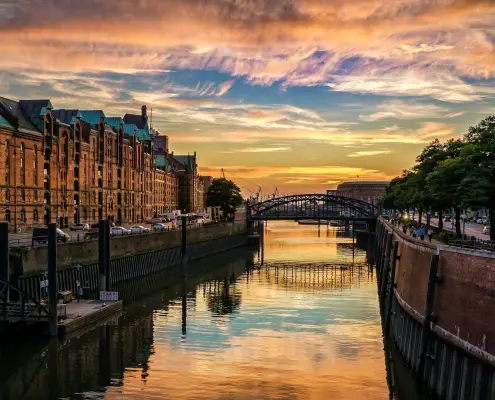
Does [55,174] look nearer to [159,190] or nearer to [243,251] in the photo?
[243,251]

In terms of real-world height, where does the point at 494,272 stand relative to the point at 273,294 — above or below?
above

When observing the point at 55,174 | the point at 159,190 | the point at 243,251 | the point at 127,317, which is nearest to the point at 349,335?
the point at 127,317

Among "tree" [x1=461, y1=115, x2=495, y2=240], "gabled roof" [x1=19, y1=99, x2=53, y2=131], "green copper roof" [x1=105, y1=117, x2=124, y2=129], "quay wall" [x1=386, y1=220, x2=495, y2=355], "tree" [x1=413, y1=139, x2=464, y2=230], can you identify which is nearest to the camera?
A: "quay wall" [x1=386, y1=220, x2=495, y2=355]

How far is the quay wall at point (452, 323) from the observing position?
26.2m

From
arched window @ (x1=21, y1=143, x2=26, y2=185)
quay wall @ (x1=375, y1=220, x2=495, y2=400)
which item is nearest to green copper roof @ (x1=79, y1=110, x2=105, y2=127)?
arched window @ (x1=21, y1=143, x2=26, y2=185)

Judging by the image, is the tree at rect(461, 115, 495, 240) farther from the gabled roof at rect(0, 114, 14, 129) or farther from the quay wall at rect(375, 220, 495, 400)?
the gabled roof at rect(0, 114, 14, 129)

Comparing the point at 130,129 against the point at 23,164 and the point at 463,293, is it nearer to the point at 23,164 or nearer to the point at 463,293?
the point at 23,164

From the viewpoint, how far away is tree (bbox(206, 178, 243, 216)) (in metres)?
170

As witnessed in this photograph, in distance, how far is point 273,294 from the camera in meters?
67.4

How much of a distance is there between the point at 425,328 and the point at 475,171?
1793cm

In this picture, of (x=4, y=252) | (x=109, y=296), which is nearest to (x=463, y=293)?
(x=109, y=296)

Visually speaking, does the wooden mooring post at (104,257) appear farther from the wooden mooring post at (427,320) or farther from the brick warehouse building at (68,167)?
the wooden mooring post at (427,320)

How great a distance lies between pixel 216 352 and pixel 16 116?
56.7 m

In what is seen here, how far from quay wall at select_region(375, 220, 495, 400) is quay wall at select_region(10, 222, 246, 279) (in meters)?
32.5
